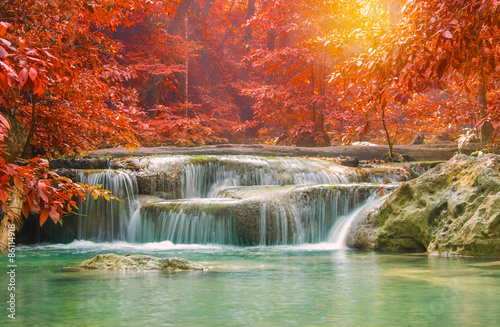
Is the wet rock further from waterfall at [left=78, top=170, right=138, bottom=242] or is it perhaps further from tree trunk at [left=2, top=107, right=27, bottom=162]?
tree trunk at [left=2, top=107, right=27, bottom=162]

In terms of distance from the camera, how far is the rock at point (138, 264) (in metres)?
4.80

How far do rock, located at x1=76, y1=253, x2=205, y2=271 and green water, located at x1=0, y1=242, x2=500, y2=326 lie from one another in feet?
0.76

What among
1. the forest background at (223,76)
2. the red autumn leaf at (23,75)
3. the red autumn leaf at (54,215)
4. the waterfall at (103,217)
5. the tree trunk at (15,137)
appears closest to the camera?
the red autumn leaf at (23,75)

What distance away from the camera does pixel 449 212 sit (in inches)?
254

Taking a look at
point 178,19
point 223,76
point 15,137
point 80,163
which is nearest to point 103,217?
point 80,163

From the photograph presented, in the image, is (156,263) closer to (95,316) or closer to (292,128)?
(95,316)

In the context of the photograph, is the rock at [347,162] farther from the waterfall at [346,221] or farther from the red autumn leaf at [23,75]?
the red autumn leaf at [23,75]

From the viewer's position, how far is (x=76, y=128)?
8664mm

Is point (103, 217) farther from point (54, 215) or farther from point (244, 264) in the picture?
point (54, 215)

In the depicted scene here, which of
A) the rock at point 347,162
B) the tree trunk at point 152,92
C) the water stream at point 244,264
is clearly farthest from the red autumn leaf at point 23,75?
the tree trunk at point 152,92

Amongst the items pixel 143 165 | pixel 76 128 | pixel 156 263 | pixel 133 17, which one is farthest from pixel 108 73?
pixel 133 17

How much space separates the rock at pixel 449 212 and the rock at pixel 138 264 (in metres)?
3.23

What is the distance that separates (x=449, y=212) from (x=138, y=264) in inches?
164

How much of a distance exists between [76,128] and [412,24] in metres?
6.36
